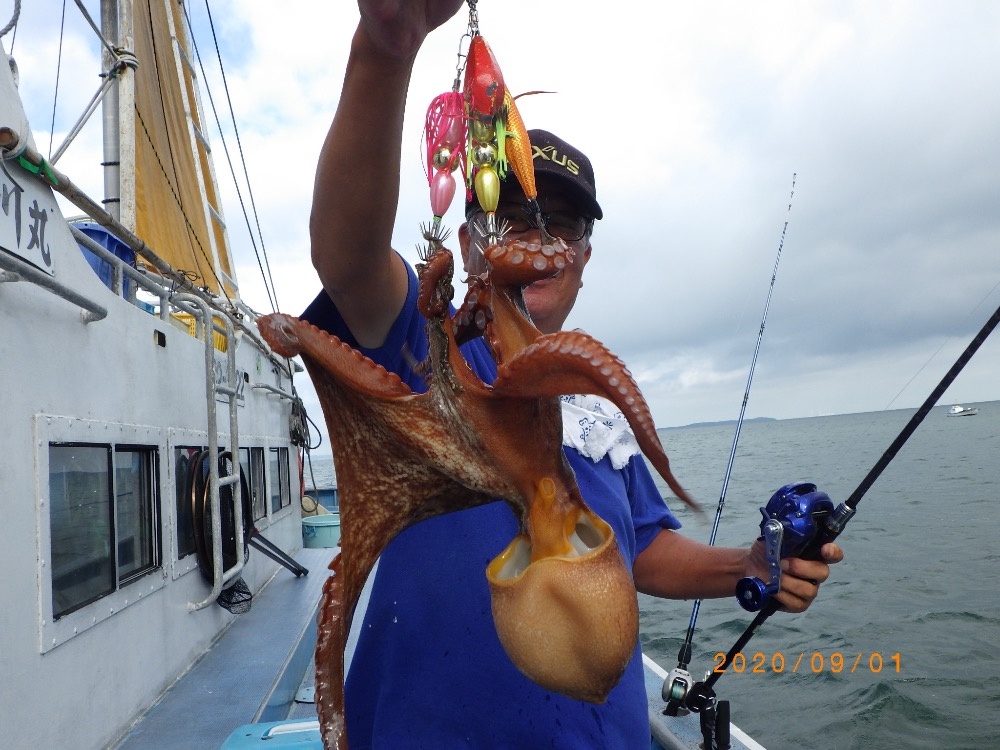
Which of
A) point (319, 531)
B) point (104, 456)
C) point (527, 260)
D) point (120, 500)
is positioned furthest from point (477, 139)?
point (319, 531)

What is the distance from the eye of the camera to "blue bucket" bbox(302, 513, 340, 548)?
12.5 meters

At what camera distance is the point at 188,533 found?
20.5 feet

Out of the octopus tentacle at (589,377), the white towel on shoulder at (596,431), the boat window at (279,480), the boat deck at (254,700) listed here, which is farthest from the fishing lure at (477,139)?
the boat window at (279,480)

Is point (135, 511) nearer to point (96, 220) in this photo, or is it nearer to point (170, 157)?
point (96, 220)

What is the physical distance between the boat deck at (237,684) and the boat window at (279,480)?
2.76 m

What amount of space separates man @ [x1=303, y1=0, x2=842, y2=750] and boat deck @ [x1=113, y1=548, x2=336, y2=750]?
3.25m

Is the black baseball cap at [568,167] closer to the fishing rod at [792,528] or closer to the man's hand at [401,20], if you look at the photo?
the man's hand at [401,20]

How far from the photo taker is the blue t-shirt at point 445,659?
1.70 meters

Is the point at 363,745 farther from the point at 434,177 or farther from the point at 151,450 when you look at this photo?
the point at 151,450

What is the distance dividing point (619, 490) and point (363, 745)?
1.08 meters

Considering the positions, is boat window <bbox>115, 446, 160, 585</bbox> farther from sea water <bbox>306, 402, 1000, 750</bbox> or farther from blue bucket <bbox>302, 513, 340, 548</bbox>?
blue bucket <bbox>302, 513, 340, 548</bbox>

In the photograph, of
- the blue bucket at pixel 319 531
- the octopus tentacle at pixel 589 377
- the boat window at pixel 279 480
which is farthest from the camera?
the blue bucket at pixel 319 531

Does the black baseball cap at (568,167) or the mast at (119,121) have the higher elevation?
the mast at (119,121)
